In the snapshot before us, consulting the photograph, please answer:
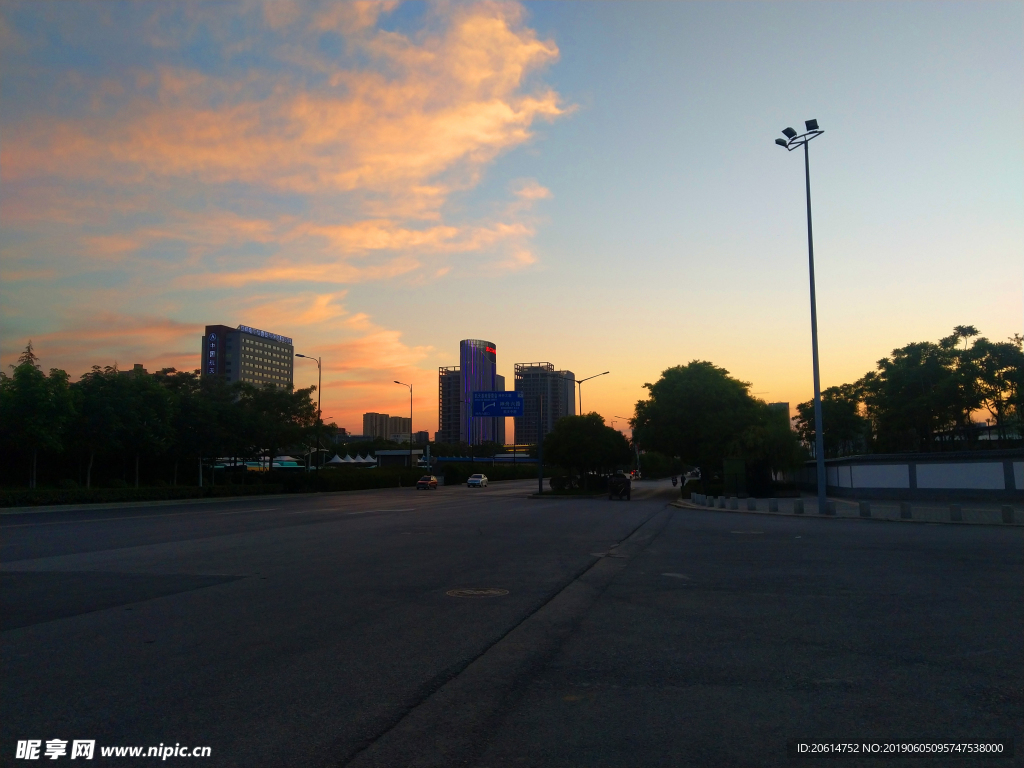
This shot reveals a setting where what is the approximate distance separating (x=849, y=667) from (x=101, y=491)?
44167mm

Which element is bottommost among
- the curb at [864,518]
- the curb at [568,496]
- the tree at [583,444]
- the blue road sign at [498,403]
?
the curb at [568,496]

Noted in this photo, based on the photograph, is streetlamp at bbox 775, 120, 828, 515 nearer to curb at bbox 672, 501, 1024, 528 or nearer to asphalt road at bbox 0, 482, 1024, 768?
curb at bbox 672, 501, 1024, 528

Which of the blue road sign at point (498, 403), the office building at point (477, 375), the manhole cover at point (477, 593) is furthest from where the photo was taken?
the office building at point (477, 375)

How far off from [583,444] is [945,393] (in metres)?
28.4

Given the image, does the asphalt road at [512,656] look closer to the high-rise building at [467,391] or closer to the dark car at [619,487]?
the dark car at [619,487]

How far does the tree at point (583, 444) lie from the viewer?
202 feet

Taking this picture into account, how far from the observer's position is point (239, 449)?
62406 mm

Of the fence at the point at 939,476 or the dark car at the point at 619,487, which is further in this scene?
the dark car at the point at 619,487

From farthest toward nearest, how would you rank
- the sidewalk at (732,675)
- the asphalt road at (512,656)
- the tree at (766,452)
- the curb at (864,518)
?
1. the tree at (766,452)
2. the curb at (864,518)
3. the asphalt road at (512,656)
4. the sidewalk at (732,675)

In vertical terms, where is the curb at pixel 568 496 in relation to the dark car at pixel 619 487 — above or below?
below

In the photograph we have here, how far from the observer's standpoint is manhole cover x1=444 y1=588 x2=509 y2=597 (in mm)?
10914

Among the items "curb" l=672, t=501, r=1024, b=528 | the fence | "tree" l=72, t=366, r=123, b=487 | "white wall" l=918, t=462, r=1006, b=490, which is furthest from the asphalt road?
"tree" l=72, t=366, r=123, b=487

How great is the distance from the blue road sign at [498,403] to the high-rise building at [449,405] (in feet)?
410

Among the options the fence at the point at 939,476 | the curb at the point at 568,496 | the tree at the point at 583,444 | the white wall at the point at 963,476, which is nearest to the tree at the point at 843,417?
the tree at the point at 583,444
